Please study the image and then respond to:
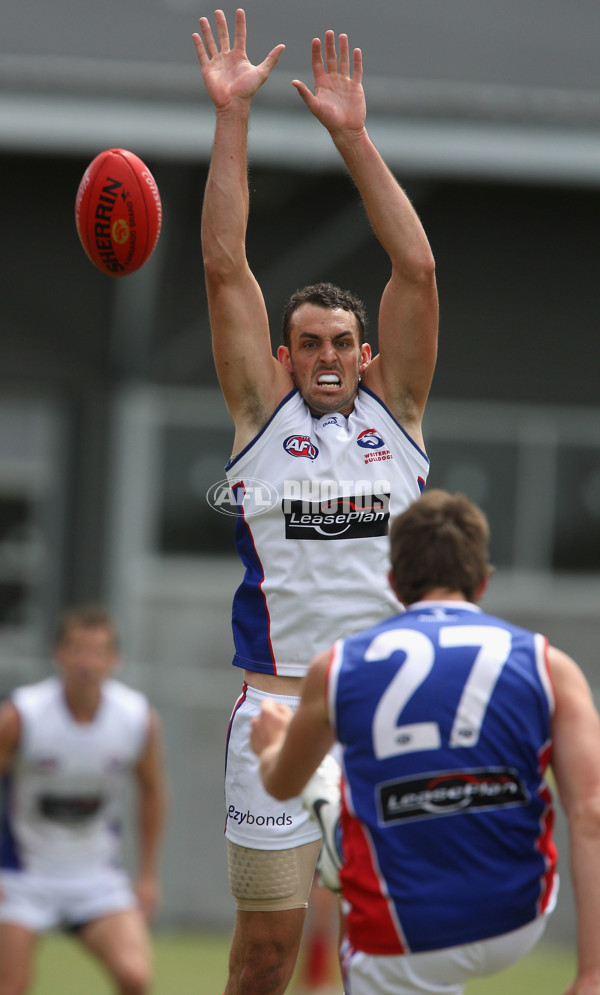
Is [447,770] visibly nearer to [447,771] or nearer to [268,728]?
[447,771]

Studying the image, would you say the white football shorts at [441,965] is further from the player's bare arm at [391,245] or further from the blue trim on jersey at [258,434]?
the player's bare arm at [391,245]

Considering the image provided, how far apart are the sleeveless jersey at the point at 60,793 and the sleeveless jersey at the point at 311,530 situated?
3.45 meters

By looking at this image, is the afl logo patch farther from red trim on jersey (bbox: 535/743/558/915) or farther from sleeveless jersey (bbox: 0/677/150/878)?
sleeveless jersey (bbox: 0/677/150/878)

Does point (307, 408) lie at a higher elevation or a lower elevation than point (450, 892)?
higher

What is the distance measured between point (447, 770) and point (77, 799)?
188 inches

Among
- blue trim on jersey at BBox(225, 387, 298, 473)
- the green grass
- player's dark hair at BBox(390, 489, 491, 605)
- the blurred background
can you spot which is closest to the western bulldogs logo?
blue trim on jersey at BBox(225, 387, 298, 473)

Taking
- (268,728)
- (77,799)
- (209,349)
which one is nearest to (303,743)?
(268,728)

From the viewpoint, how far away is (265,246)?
1327 cm

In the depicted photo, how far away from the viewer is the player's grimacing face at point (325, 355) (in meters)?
4.49

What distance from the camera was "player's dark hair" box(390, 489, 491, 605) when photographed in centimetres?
342

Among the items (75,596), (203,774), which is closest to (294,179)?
(75,596)

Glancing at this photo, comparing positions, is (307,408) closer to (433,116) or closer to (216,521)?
(433,116)

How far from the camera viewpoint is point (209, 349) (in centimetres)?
1314

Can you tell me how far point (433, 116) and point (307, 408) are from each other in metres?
7.10
